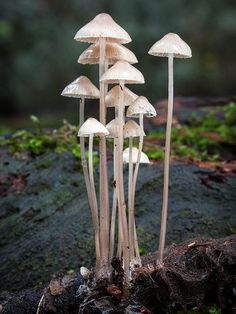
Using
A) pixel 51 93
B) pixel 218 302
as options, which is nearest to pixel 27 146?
pixel 218 302

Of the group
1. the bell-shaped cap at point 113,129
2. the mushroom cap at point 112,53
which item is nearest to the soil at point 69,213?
the bell-shaped cap at point 113,129

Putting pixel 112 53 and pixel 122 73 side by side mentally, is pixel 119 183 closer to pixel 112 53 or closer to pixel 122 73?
pixel 122 73

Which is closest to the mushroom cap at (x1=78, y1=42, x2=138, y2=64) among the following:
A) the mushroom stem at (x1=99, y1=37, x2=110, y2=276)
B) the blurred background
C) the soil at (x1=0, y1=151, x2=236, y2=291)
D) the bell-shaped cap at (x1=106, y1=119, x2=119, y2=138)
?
the mushroom stem at (x1=99, y1=37, x2=110, y2=276)

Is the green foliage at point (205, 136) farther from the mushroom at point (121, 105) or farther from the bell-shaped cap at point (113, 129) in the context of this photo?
the mushroom at point (121, 105)

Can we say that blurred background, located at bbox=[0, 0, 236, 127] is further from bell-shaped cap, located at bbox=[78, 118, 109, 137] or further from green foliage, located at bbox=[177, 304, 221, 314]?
green foliage, located at bbox=[177, 304, 221, 314]

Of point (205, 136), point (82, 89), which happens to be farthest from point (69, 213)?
point (205, 136)

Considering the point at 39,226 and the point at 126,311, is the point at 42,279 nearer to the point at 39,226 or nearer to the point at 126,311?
the point at 39,226
